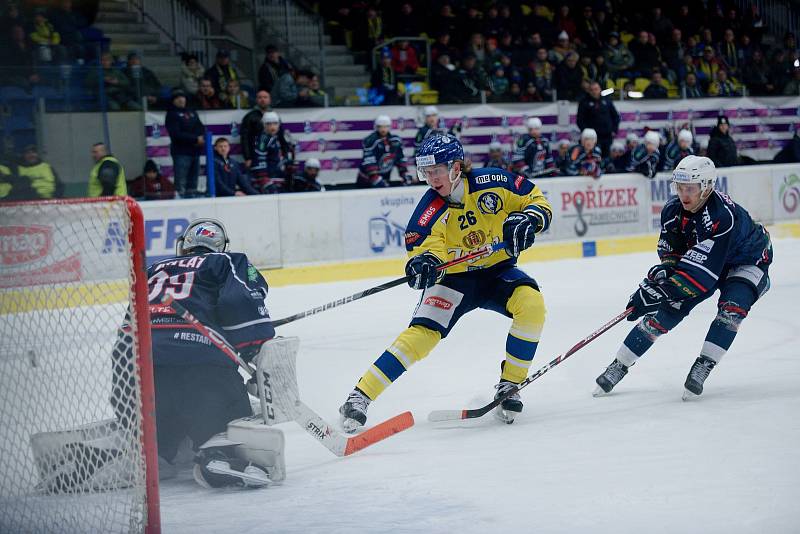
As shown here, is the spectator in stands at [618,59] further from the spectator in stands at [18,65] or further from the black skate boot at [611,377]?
the black skate boot at [611,377]

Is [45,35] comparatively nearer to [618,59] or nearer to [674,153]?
[674,153]

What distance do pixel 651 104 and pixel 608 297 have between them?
281 inches

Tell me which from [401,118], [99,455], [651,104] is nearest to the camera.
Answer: [99,455]

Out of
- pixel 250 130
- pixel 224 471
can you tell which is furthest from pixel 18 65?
pixel 224 471

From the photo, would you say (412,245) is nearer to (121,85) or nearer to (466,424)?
(466,424)

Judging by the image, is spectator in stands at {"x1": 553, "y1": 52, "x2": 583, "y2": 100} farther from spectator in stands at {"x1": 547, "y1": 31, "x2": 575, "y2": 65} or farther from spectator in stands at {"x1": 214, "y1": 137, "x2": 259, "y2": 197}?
spectator in stands at {"x1": 214, "y1": 137, "x2": 259, "y2": 197}

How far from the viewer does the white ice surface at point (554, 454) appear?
309 cm

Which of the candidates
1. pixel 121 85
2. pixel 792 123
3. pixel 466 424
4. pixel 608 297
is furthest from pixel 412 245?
pixel 792 123

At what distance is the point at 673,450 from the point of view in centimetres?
378

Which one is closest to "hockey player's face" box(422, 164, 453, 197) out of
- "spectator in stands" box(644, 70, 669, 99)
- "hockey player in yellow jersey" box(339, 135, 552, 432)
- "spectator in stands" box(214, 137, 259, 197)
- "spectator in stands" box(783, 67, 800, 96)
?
"hockey player in yellow jersey" box(339, 135, 552, 432)

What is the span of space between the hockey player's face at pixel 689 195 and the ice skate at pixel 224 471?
2264mm

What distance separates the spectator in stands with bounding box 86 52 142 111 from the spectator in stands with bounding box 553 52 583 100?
231 inches

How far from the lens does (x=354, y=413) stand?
4270 millimetres

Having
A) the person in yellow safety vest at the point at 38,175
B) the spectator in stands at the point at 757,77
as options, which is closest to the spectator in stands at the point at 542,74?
the spectator in stands at the point at 757,77
